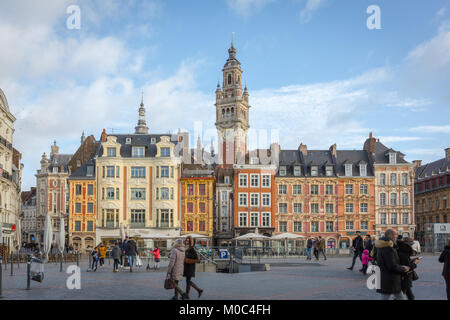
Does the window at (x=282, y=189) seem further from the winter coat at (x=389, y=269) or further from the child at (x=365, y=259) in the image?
the winter coat at (x=389, y=269)

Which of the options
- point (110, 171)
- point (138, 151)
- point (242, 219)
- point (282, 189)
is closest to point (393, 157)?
point (282, 189)

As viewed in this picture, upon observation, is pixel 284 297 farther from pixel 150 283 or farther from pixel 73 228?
pixel 73 228

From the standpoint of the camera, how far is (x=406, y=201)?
66688 millimetres

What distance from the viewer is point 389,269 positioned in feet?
33.8

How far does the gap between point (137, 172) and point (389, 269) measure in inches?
2065

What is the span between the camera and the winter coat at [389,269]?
10.3m

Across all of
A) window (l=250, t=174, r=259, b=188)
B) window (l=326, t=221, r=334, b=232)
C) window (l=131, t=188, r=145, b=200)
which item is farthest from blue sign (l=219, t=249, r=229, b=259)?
window (l=326, t=221, r=334, b=232)

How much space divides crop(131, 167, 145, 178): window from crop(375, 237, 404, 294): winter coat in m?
52.1

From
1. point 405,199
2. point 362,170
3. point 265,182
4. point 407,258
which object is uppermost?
point 362,170

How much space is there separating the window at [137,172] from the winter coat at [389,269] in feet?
171

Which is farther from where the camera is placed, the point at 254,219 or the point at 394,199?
the point at 394,199

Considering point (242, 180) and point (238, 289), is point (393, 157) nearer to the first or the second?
point (242, 180)

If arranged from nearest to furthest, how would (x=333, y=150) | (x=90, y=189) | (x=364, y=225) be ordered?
(x=90, y=189), (x=364, y=225), (x=333, y=150)
